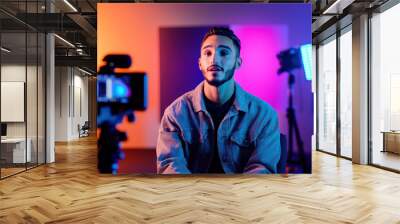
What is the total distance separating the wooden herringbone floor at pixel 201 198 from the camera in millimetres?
4137

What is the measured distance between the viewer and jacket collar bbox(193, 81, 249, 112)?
6730mm

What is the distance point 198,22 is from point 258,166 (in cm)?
283

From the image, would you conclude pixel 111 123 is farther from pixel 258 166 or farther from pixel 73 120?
pixel 73 120

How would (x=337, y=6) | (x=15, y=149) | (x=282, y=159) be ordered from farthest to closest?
1. (x=15, y=149)
2. (x=337, y=6)
3. (x=282, y=159)

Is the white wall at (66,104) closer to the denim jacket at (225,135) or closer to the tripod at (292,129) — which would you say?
the denim jacket at (225,135)

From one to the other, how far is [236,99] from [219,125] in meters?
0.56

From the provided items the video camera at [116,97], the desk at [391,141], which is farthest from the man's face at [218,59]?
the desk at [391,141]

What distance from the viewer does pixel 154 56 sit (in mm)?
6863

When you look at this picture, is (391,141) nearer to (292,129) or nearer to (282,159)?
(292,129)

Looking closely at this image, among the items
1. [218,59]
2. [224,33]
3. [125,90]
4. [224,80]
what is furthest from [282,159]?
[125,90]

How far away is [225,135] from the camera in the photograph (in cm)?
670

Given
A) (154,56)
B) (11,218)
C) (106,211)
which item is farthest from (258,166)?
(11,218)

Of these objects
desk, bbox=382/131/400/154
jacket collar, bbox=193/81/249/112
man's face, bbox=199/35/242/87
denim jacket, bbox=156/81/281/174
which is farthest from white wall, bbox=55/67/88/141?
desk, bbox=382/131/400/154

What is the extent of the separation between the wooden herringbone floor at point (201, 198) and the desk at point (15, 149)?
0.77 meters
